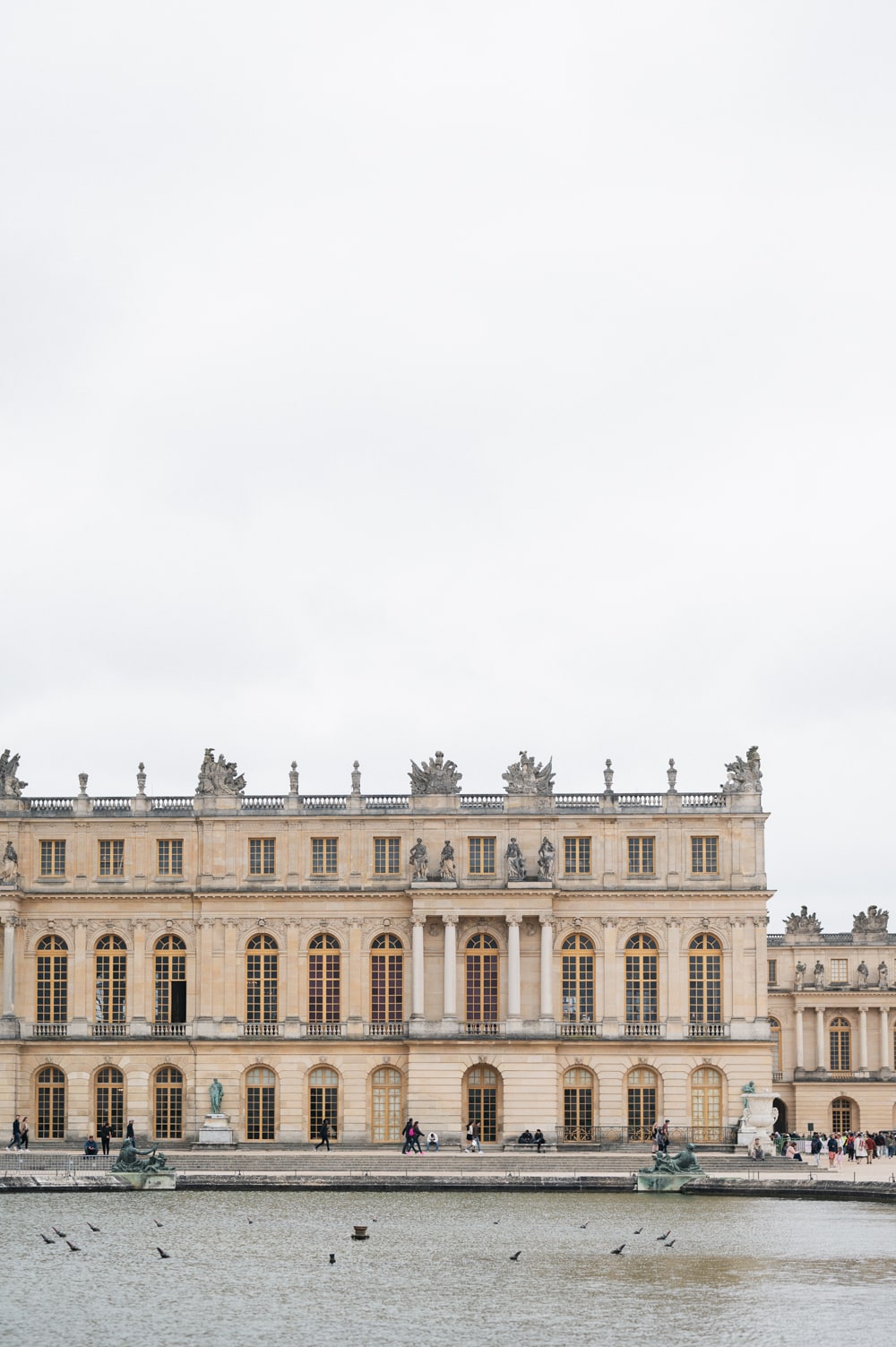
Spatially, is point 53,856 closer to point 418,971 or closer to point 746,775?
point 418,971

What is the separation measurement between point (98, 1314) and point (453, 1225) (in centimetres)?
1413

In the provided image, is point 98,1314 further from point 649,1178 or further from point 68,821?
point 68,821

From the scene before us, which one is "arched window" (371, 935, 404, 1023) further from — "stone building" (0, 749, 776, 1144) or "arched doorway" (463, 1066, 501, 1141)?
"arched doorway" (463, 1066, 501, 1141)

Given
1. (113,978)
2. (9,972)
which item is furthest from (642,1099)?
(9,972)

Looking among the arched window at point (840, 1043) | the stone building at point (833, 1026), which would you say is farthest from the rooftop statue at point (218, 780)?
the arched window at point (840, 1043)

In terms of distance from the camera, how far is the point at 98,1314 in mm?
35062

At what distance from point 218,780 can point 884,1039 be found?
131ft

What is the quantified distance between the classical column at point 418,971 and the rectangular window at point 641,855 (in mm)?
7424

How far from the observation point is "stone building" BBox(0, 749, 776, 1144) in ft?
239

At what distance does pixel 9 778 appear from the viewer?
2977 inches

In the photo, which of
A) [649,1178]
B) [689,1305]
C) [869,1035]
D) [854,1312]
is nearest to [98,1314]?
[689,1305]

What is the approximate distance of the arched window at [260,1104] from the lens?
241 feet

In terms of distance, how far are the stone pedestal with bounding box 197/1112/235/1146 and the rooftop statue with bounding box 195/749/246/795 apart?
36.0ft

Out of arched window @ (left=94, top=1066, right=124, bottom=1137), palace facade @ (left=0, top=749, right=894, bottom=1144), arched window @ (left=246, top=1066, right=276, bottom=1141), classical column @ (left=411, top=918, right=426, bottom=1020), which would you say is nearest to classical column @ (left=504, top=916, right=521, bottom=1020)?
palace facade @ (left=0, top=749, right=894, bottom=1144)
